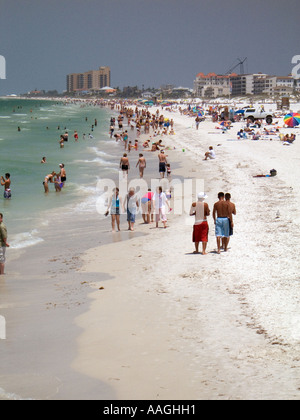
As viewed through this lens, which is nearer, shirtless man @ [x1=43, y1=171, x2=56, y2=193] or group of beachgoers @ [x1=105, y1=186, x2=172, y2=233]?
group of beachgoers @ [x1=105, y1=186, x2=172, y2=233]

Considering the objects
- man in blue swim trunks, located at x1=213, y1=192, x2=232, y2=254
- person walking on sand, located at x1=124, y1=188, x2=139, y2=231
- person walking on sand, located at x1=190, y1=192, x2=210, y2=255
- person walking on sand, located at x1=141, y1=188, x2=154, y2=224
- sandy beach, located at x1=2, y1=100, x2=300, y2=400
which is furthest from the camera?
person walking on sand, located at x1=141, y1=188, x2=154, y2=224

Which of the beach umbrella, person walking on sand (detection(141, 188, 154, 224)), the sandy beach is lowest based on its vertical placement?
the sandy beach

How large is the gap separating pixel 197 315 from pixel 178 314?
0.27m

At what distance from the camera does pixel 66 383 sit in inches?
244

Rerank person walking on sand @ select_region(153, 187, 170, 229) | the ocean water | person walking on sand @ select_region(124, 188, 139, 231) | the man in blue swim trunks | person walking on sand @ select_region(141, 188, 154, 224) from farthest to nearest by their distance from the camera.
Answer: the ocean water
person walking on sand @ select_region(141, 188, 154, 224)
person walking on sand @ select_region(124, 188, 139, 231)
person walking on sand @ select_region(153, 187, 170, 229)
the man in blue swim trunks

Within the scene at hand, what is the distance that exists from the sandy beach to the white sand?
14mm

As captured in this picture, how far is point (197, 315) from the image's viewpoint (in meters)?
7.85

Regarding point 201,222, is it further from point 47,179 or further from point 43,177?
point 43,177

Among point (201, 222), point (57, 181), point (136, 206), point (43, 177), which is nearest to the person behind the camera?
point (201, 222)

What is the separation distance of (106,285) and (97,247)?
10.2ft

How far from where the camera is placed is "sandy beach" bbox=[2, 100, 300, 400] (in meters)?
6.05

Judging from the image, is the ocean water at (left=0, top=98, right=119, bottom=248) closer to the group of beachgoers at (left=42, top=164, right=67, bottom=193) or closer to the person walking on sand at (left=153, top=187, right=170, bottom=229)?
the group of beachgoers at (left=42, top=164, right=67, bottom=193)

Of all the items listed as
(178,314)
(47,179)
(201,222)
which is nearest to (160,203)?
(201,222)

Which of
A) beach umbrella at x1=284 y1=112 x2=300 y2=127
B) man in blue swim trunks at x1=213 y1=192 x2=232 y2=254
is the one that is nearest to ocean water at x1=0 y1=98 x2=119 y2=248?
man in blue swim trunks at x1=213 y1=192 x2=232 y2=254
